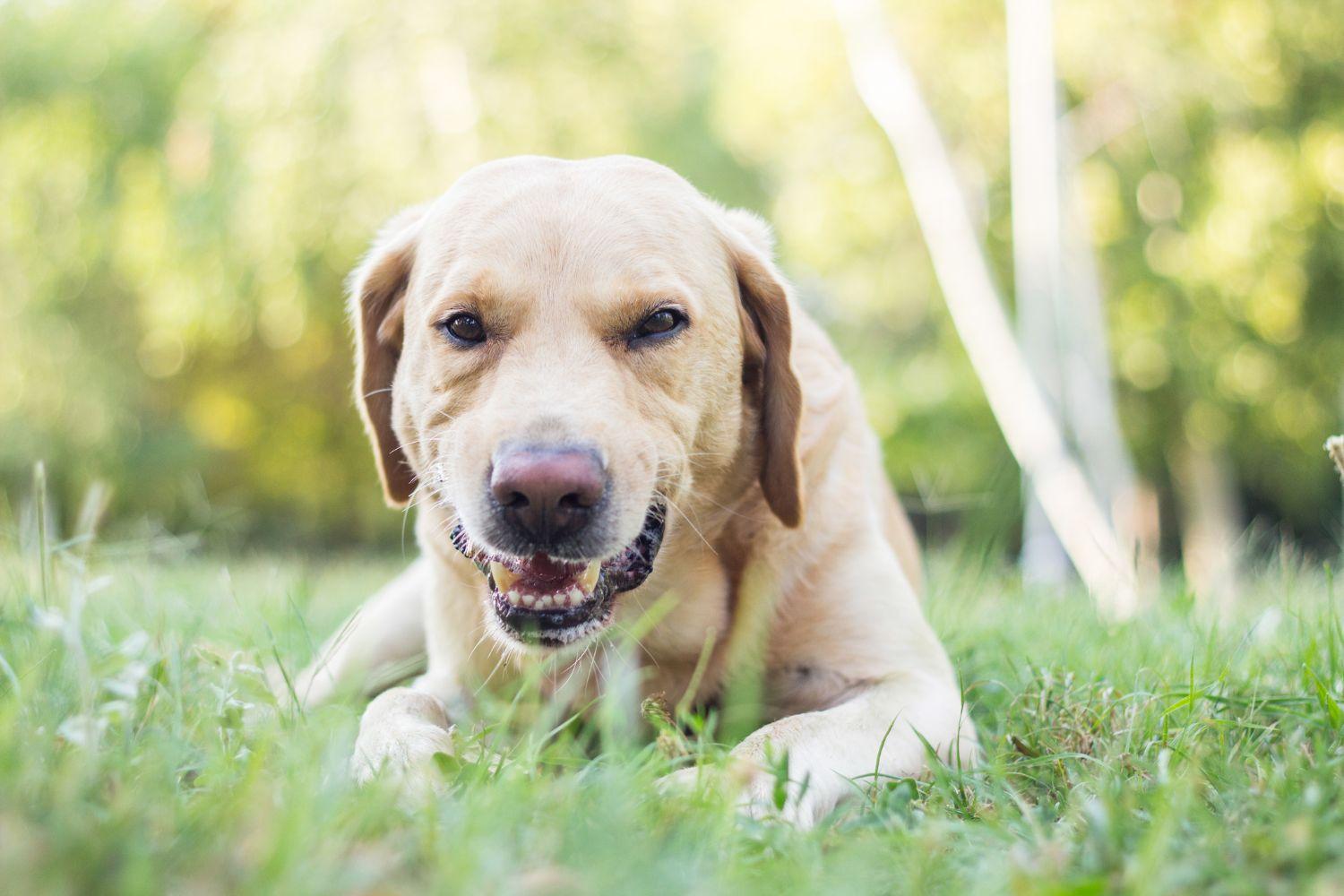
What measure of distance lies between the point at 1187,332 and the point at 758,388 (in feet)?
51.5

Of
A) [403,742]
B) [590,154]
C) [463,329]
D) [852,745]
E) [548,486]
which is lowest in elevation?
[852,745]

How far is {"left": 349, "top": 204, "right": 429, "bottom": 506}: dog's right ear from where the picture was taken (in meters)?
3.38

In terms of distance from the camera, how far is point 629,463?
2.59m

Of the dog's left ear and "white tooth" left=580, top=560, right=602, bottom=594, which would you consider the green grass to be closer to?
"white tooth" left=580, top=560, right=602, bottom=594

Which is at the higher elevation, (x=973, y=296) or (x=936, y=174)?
Result: (x=936, y=174)

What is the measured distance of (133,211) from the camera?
1906 cm

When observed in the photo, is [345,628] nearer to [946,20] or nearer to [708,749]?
[708,749]

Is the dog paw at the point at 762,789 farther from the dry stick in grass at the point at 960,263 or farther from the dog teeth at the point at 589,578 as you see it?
the dry stick in grass at the point at 960,263

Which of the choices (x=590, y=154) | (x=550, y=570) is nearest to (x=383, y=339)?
(x=550, y=570)

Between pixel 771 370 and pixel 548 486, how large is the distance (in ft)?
3.36

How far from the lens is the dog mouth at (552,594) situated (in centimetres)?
268

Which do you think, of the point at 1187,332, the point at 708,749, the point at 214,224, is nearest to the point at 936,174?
the point at 1187,332

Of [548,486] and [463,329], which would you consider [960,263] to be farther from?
[548,486]

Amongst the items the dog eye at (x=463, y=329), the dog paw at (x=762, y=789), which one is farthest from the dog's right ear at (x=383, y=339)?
the dog paw at (x=762, y=789)
